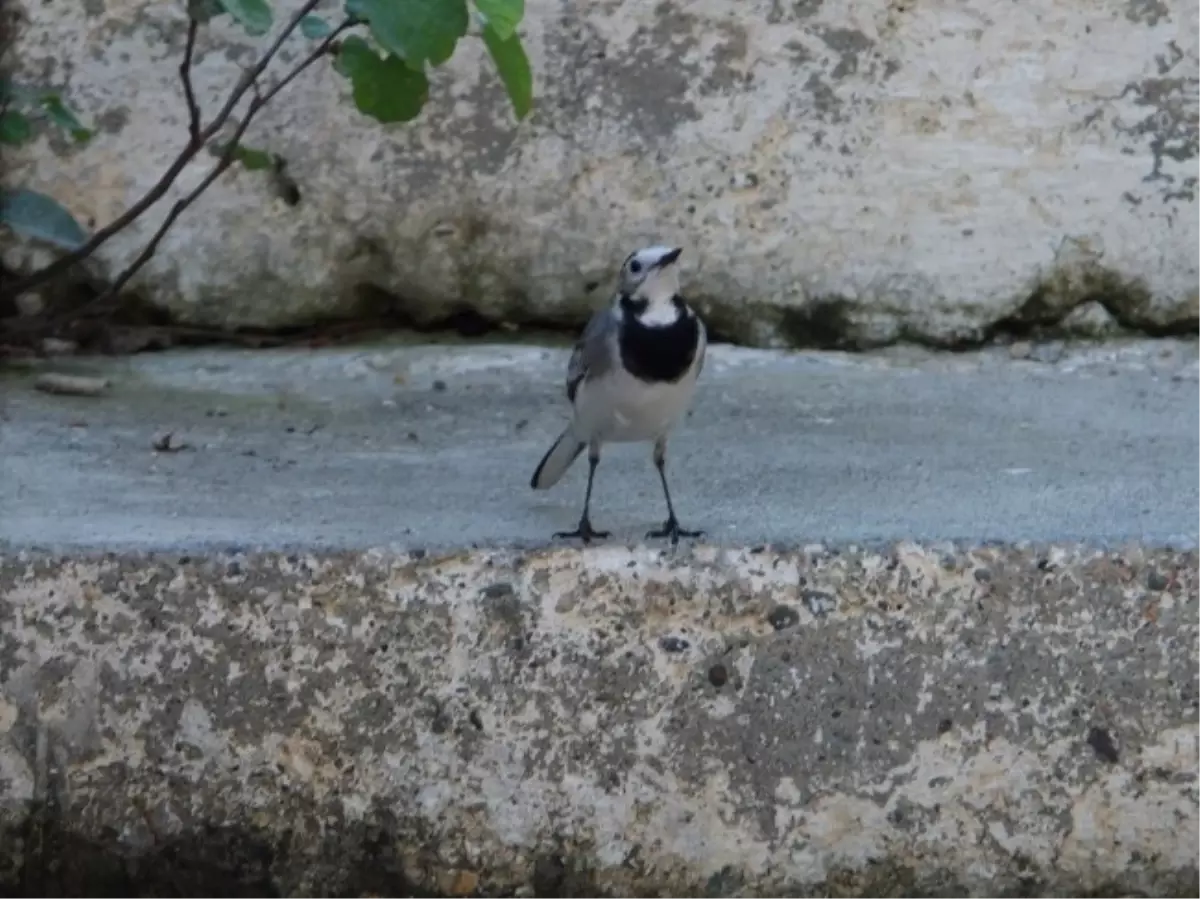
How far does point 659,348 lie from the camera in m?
1.87

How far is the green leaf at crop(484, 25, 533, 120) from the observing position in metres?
2.01

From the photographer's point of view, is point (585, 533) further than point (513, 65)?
No

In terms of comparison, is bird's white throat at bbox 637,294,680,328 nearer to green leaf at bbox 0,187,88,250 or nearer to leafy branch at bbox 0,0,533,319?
leafy branch at bbox 0,0,533,319

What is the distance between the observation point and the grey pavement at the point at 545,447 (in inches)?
70.6

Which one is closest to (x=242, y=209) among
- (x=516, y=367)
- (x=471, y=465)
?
(x=516, y=367)

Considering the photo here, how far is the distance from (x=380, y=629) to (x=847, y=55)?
1493 mm

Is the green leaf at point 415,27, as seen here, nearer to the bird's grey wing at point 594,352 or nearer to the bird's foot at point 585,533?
the bird's grey wing at point 594,352

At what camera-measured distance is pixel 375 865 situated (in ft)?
5.57

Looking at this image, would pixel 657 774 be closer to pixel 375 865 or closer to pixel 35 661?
pixel 375 865

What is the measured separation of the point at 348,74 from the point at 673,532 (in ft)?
2.55

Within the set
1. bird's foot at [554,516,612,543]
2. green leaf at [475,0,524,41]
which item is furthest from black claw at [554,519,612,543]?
green leaf at [475,0,524,41]

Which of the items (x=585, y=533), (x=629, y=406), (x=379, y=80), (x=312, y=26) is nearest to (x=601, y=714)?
(x=585, y=533)

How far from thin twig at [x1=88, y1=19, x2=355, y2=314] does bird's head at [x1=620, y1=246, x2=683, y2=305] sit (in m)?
0.55

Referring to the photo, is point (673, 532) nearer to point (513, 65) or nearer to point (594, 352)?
point (594, 352)
